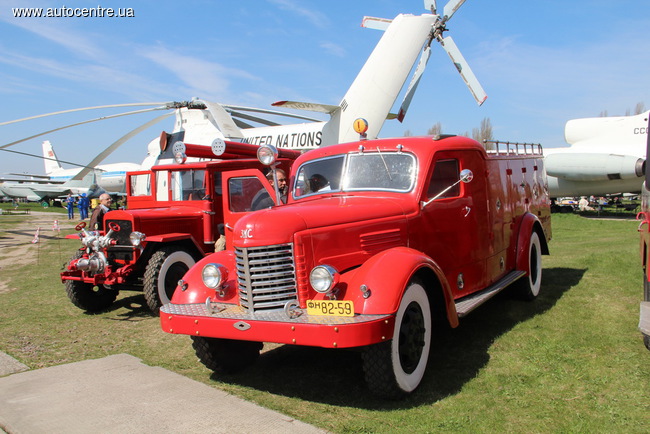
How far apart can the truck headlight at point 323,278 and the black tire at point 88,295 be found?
4.92 meters

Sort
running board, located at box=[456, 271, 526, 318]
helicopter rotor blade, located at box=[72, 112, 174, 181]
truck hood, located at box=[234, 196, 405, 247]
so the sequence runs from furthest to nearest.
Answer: helicopter rotor blade, located at box=[72, 112, 174, 181] < running board, located at box=[456, 271, 526, 318] < truck hood, located at box=[234, 196, 405, 247]

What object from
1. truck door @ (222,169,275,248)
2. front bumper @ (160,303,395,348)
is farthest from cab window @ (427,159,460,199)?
truck door @ (222,169,275,248)

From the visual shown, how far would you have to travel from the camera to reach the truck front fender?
12.4 ft

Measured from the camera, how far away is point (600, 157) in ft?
73.9

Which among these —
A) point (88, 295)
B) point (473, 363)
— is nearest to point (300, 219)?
point (473, 363)

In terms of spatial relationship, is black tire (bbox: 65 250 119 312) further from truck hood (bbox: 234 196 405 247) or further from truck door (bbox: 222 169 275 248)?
truck hood (bbox: 234 196 405 247)

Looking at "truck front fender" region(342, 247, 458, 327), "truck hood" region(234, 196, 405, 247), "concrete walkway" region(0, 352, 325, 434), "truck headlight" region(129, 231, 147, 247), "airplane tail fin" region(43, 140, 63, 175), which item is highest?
"airplane tail fin" region(43, 140, 63, 175)

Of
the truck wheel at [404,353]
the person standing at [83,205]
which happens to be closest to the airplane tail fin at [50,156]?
the person standing at [83,205]

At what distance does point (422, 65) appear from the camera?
20.5 meters

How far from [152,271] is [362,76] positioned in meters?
11.3

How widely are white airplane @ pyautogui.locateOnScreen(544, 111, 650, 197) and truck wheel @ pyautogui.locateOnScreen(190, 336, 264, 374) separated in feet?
66.0

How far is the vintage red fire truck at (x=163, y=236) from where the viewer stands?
7312 mm

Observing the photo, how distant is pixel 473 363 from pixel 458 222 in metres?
1.38

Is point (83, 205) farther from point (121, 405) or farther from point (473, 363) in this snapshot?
point (473, 363)
